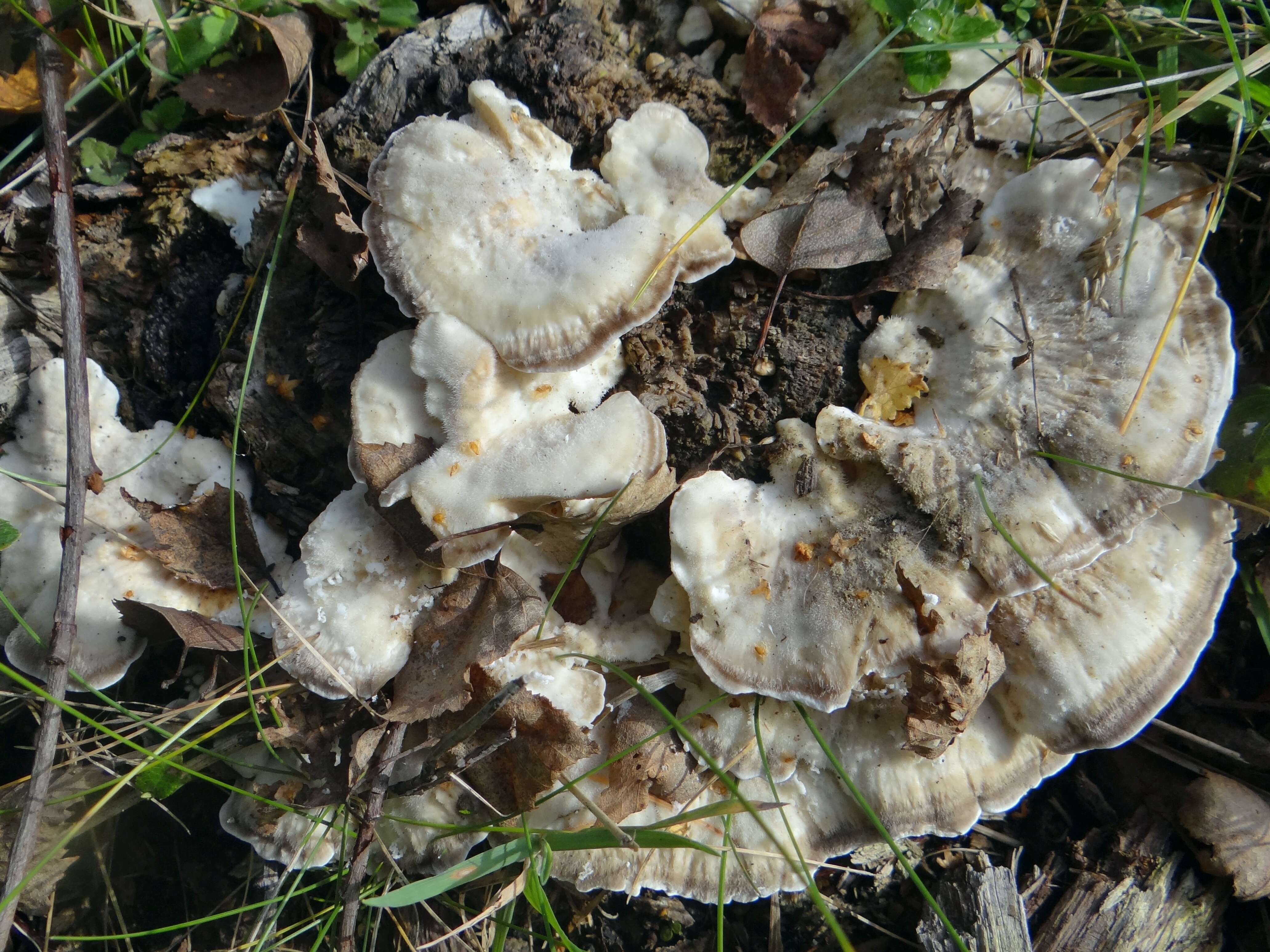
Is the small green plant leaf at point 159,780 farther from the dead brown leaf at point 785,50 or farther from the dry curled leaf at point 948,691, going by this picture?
the dead brown leaf at point 785,50

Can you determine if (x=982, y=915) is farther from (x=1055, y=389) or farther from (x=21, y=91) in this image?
(x=21, y=91)

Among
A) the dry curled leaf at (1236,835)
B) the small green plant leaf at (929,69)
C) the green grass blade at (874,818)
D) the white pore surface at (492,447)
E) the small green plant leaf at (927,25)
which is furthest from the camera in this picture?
the dry curled leaf at (1236,835)

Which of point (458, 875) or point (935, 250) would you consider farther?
point (935, 250)

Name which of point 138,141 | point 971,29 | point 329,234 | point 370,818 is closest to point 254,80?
point 138,141

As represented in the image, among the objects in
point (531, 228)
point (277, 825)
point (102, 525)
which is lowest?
point (277, 825)

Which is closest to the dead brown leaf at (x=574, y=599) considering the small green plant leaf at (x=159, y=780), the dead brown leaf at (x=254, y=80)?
the small green plant leaf at (x=159, y=780)

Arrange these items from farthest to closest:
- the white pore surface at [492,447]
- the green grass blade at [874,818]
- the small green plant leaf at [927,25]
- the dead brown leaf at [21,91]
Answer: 1. the dead brown leaf at [21,91]
2. the small green plant leaf at [927,25]
3. the white pore surface at [492,447]
4. the green grass blade at [874,818]

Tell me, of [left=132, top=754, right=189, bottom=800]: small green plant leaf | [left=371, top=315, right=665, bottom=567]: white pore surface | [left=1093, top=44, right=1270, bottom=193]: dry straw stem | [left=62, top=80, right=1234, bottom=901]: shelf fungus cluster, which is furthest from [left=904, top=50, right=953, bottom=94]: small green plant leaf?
[left=132, top=754, right=189, bottom=800]: small green plant leaf
